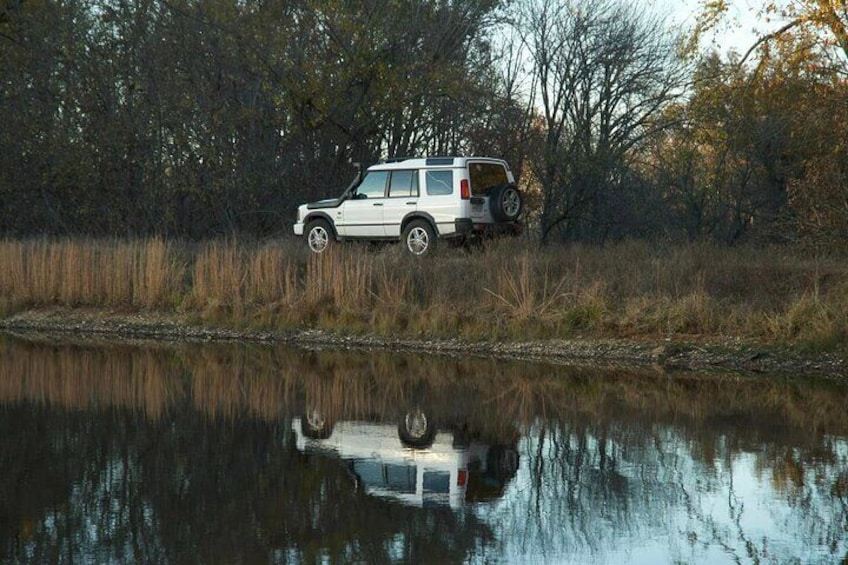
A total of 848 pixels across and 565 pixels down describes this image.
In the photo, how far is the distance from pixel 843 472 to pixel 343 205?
15.4 m

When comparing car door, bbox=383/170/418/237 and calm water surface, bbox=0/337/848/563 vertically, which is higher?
car door, bbox=383/170/418/237

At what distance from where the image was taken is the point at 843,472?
9.40 metres

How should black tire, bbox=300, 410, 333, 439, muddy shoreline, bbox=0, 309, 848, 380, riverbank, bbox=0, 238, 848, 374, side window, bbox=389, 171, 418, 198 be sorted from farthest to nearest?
side window, bbox=389, 171, 418, 198
riverbank, bbox=0, 238, 848, 374
muddy shoreline, bbox=0, 309, 848, 380
black tire, bbox=300, 410, 333, 439

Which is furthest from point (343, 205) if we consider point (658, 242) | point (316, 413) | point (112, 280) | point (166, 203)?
point (316, 413)

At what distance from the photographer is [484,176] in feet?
74.4

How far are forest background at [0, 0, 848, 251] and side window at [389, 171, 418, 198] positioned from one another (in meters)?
7.36

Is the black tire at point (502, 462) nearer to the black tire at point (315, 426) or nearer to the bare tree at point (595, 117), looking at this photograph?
the black tire at point (315, 426)

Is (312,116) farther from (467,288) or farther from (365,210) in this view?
(467,288)

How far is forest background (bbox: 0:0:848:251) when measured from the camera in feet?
98.9

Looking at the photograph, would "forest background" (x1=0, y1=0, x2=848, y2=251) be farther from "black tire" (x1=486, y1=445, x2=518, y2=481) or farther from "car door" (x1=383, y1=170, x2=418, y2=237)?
"black tire" (x1=486, y1=445, x2=518, y2=481)

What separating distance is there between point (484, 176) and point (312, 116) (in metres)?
9.08

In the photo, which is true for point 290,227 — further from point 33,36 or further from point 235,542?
point 235,542

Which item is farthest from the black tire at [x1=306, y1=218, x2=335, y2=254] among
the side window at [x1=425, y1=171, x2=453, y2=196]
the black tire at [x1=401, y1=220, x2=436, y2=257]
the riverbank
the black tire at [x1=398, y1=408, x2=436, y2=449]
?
the black tire at [x1=398, y1=408, x2=436, y2=449]

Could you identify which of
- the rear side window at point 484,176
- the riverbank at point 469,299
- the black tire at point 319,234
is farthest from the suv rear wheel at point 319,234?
the rear side window at point 484,176
